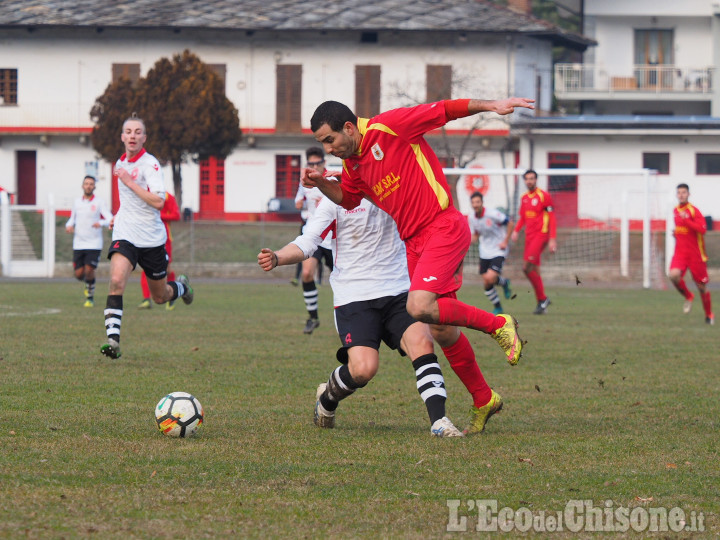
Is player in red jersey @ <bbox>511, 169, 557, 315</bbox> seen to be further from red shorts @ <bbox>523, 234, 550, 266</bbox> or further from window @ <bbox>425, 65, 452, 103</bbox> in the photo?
window @ <bbox>425, 65, 452, 103</bbox>

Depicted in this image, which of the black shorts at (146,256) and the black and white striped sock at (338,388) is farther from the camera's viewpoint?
the black shorts at (146,256)

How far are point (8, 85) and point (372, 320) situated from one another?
4767 cm

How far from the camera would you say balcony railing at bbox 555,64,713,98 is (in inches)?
1992

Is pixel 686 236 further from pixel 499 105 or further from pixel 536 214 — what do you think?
pixel 499 105

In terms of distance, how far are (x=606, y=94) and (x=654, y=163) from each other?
4.52 m

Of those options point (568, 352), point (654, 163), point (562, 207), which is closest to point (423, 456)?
point (568, 352)

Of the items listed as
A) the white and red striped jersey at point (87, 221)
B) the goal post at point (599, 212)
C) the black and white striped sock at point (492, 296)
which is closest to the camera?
the black and white striped sock at point (492, 296)

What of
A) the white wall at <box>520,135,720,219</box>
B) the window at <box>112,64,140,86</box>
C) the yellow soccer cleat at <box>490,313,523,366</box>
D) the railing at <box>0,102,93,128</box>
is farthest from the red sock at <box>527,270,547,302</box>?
the railing at <box>0,102,93,128</box>

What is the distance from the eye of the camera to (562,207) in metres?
31.5

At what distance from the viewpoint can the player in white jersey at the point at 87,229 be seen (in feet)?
63.3

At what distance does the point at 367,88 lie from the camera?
164 ft

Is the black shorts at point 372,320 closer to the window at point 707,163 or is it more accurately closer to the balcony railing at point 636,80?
the window at point 707,163

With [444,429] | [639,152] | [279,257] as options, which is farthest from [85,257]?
[639,152]

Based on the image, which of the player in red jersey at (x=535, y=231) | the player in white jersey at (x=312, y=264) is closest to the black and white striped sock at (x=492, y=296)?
the player in red jersey at (x=535, y=231)
